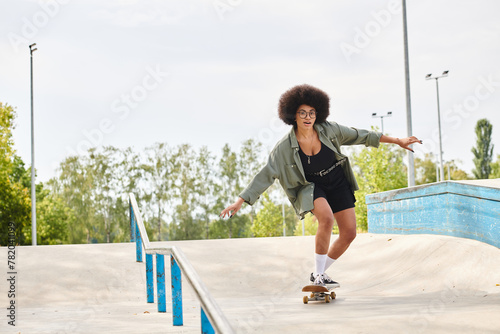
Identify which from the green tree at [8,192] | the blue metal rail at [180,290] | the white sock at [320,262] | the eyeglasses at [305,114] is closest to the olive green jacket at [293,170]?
the eyeglasses at [305,114]

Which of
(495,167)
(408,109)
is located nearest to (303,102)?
(408,109)

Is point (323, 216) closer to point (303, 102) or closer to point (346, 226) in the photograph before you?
point (346, 226)

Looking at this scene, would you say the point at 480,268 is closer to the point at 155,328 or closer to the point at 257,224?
the point at 155,328

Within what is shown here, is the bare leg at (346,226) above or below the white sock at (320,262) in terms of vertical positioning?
above

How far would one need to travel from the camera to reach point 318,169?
18.6 ft

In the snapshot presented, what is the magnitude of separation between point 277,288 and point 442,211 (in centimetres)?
294

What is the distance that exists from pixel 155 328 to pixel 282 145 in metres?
2.20

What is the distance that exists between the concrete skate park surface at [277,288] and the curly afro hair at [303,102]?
187 cm

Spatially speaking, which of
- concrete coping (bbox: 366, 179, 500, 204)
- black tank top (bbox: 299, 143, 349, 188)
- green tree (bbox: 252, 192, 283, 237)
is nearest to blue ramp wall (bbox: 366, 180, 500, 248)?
concrete coping (bbox: 366, 179, 500, 204)

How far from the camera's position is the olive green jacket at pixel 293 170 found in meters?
5.52

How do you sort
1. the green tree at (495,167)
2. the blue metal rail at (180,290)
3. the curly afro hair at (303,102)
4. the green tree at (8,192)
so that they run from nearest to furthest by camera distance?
1. the blue metal rail at (180,290)
2. the curly afro hair at (303,102)
3. the green tree at (8,192)
4. the green tree at (495,167)

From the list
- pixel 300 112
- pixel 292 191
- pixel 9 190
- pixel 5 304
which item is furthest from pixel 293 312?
pixel 9 190

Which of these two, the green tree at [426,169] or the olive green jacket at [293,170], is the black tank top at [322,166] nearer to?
the olive green jacket at [293,170]

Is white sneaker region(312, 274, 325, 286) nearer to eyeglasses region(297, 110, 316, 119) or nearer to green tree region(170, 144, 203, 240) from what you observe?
eyeglasses region(297, 110, 316, 119)
